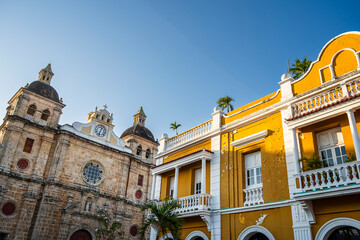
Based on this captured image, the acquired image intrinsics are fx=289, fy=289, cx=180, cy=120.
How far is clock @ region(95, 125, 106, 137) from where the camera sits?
3145 centimetres

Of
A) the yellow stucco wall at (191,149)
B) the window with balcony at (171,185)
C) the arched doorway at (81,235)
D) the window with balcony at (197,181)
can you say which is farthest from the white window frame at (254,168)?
the arched doorway at (81,235)

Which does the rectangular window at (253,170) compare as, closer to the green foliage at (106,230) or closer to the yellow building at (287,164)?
the yellow building at (287,164)

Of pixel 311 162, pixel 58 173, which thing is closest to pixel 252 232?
pixel 311 162

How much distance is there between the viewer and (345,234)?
29.5ft

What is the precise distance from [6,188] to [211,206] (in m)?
18.4

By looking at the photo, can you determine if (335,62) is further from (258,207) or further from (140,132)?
(140,132)

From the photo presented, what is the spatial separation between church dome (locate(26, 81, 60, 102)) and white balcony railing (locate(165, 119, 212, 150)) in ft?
55.9

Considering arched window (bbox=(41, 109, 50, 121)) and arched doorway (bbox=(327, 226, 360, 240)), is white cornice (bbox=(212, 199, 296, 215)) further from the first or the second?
arched window (bbox=(41, 109, 50, 121))

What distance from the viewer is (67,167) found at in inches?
1076

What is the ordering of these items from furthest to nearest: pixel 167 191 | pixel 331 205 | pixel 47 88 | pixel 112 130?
1. pixel 112 130
2. pixel 47 88
3. pixel 167 191
4. pixel 331 205

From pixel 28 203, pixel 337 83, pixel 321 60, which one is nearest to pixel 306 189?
pixel 337 83

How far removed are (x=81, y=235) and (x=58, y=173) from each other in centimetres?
600

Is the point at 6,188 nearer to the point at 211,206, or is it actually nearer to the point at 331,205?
the point at 211,206

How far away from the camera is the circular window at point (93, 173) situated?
2875 cm
